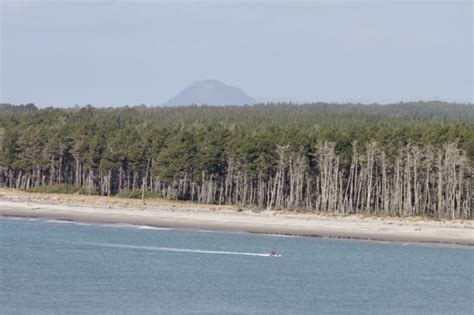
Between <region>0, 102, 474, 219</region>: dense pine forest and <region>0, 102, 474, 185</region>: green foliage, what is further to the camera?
<region>0, 102, 474, 185</region>: green foliage

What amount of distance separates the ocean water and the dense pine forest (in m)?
20.1

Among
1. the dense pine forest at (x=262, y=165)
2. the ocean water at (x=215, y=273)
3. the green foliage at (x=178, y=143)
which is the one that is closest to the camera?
the ocean water at (x=215, y=273)

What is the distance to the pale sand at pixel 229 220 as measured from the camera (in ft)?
311

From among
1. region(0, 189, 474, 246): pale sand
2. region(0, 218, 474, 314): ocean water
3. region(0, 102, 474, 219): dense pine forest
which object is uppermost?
region(0, 102, 474, 219): dense pine forest

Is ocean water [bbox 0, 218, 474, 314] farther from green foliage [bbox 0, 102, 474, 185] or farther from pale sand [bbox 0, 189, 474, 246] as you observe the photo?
green foliage [bbox 0, 102, 474, 185]

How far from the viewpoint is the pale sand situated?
311 feet

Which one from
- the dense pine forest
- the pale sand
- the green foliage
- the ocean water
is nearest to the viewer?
the ocean water

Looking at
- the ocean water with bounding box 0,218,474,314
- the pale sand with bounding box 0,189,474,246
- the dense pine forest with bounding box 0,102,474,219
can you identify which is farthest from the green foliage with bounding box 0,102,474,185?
the ocean water with bounding box 0,218,474,314

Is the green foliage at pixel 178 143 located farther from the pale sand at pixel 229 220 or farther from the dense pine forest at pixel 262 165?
the pale sand at pixel 229 220

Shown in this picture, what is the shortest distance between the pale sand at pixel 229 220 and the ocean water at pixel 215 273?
4182mm

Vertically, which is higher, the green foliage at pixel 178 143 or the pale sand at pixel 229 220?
the green foliage at pixel 178 143

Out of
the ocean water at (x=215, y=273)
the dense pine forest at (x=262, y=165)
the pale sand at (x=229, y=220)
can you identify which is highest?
the dense pine forest at (x=262, y=165)

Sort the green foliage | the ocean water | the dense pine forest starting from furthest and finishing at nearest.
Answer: the green foliage
the dense pine forest
the ocean water

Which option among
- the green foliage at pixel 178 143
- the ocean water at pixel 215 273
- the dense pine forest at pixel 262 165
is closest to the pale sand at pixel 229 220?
the ocean water at pixel 215 273
